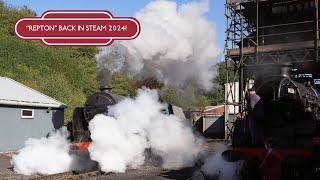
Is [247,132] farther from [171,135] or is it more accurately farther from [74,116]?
[74,116]

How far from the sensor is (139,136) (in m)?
14.0

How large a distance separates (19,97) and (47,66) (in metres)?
18.4

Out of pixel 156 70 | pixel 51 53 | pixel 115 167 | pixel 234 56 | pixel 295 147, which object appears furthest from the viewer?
pixel 51 53

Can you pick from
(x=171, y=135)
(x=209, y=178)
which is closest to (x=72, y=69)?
(x=171, y=135)

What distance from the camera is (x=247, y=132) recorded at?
1022cm

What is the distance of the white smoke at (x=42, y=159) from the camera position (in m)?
13.4

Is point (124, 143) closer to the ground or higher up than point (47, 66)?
closer to the ground

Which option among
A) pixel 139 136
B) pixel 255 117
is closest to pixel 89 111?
pixel 139 136

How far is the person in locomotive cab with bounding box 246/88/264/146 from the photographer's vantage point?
9672 mm

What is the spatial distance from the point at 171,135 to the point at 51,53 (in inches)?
1096

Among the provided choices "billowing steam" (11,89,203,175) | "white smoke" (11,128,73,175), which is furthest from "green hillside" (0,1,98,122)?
"billowing steam" (11,89,203,175)

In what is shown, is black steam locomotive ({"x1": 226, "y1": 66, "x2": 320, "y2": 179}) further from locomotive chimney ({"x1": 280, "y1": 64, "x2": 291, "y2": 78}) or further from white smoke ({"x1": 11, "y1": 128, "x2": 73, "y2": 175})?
white smoke ({"x1": 11, "y1": 128, "x2": 73, "y2": 175})

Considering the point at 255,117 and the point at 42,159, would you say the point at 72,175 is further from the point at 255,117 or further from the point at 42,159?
the point at 255,117

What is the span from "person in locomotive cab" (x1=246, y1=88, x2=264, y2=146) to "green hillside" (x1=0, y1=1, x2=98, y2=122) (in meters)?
18.5
